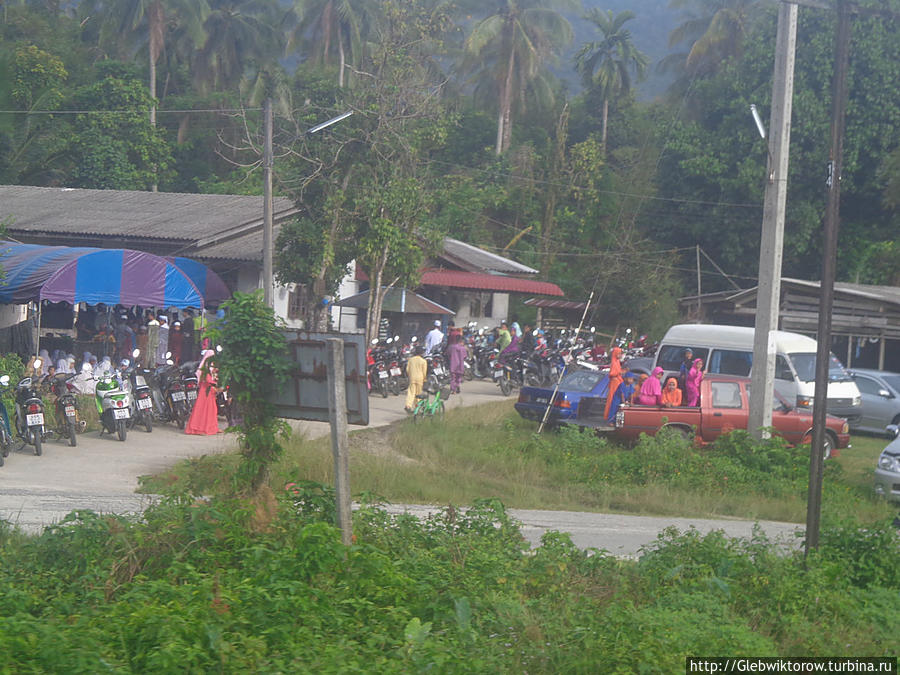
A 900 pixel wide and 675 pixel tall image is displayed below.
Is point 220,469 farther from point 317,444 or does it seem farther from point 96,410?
point 96,410

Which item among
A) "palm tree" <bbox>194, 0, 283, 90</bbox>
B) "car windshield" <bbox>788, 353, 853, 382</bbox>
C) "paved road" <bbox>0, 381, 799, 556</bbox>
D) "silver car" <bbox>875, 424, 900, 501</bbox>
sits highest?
"palm tree" <bbox>194, 0, 283, 90</bbox>

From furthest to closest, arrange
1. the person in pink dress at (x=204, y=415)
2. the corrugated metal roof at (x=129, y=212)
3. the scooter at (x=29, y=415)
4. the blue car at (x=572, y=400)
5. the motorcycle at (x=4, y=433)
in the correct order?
the corrugated metal roof at (x=129, y=212), the blue car at (x=572, y=400), the person in pink dress at (x=204, y=415), the scooter at (x=29, y=415), the motorcycle at (x=4, y=433)

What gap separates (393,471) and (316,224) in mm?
13164

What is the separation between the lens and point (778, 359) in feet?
65.4

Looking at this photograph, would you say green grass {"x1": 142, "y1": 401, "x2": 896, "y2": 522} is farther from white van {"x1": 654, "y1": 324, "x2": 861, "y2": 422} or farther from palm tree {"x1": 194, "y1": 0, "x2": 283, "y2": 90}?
palm tree {"x1": 194, "y1": 0, "x2": 283, "y2": 90}

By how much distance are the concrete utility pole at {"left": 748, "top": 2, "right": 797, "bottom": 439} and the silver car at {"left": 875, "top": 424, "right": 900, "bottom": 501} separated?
7.35 feet

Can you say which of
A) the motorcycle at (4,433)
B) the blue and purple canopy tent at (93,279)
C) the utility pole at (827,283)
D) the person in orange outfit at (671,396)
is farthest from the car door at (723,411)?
the blue and purple canopy tent at (93,279)

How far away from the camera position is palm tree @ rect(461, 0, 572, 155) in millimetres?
50375

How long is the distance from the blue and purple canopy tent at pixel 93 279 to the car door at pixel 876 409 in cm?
1545

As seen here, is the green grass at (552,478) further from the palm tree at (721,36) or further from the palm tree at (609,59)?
the palm tree at (609,59)

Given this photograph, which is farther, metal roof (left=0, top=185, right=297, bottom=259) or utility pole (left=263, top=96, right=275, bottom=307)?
metal roof (left=0, top=185, right=297, bottom=259)

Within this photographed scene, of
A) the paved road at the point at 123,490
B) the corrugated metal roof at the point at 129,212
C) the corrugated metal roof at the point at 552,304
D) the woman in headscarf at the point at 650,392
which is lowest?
the paved road at the point at 123,490

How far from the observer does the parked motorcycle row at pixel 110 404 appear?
549 inches

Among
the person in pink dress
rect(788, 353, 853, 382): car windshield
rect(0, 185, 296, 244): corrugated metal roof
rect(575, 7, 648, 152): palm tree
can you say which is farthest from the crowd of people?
rect(575, 7, 648, 152): palm tree
